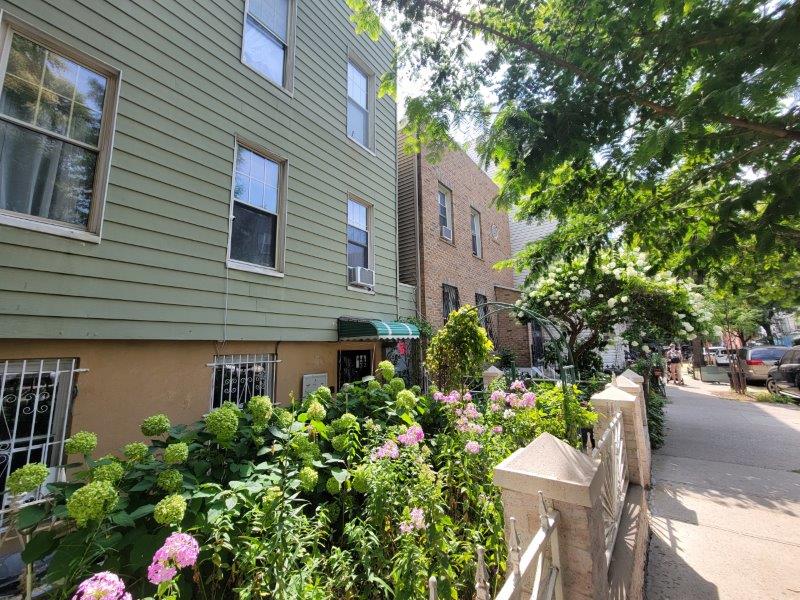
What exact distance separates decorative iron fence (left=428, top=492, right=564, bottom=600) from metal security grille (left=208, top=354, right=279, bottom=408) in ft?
12.9

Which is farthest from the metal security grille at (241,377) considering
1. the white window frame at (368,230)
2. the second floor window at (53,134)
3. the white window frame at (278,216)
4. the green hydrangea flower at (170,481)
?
the green hydrangea flower at (170,481)

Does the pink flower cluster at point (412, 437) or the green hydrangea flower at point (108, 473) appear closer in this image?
the green hydrangea flower at point (108, 473)

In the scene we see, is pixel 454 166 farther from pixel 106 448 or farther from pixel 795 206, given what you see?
pixel 106 448

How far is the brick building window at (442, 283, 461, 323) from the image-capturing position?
10.1m

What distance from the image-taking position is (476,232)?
13016 mm

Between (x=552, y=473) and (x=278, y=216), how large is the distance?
520 centimetres

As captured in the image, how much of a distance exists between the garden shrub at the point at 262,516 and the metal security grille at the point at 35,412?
4.49 feet

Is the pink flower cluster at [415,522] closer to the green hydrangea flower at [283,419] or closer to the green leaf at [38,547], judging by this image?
the green hydrangea flower at [283,419]

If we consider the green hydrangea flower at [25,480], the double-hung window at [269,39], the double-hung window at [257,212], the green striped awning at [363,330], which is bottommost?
the green hydrangea flower at [25,480]

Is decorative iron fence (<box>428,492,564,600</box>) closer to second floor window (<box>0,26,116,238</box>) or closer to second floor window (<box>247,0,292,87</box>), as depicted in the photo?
second floor window (<box>0,26,116,238</box>)

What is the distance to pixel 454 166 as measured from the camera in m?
11.6

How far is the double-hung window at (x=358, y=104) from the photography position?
770 cm

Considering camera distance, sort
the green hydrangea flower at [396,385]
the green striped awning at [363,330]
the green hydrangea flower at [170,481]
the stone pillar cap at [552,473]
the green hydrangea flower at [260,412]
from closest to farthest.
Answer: the stone pillar cap at [552,473] < the green hydrangea flower at [170,481] < the green hydrangea flower at [260,412] < the green hydrangea flower at [396,385] < the green striped awning at [363,330]

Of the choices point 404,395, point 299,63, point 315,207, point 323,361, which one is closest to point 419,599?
point 404,395
